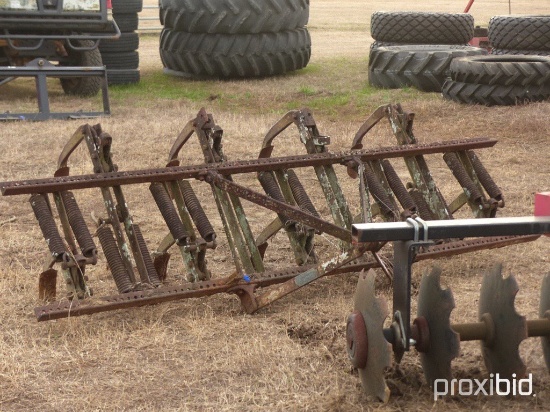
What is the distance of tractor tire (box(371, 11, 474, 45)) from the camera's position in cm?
1080

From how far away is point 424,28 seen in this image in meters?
10.8

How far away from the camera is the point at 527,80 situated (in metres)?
8.08

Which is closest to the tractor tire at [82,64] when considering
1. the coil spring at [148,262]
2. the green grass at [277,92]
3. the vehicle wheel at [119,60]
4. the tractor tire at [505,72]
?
the green grass at [277,92]

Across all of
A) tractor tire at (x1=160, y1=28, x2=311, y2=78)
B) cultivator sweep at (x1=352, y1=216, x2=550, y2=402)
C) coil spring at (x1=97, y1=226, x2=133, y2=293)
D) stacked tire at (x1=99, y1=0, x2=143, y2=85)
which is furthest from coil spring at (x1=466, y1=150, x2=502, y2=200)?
stacked tire at (x1=99, y1=0, x2=143, y2=85)

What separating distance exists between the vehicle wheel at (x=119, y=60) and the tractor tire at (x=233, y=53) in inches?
19.8

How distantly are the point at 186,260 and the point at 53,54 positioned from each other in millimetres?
5905

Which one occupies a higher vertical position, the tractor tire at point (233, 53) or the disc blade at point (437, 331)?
the disc blade at point (437, 331)

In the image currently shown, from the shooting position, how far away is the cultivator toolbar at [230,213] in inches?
144

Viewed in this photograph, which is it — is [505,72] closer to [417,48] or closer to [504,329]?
[417,48]

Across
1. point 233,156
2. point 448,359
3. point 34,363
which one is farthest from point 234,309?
point 233,156

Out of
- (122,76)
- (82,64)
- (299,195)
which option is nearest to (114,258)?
(299,195)

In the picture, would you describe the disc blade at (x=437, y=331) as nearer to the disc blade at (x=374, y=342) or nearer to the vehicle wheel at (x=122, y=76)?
the disc blade at (x=374, y=342)

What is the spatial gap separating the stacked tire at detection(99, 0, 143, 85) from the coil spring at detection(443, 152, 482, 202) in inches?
264
